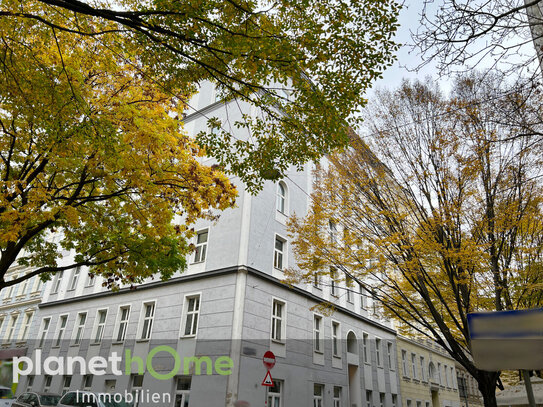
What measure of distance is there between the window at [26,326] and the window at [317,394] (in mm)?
21016

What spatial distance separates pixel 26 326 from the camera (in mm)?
25828

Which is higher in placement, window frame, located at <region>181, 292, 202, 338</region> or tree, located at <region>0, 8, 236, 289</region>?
tree, located at <region>0, 8, 236, 289</region>

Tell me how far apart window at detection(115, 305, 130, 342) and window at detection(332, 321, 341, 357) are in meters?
11.2

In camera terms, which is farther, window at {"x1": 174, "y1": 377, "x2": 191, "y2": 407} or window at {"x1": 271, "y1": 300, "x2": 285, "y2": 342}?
window at {"x1": 271, "y1": 300, "x2": 285, "y2": 342}

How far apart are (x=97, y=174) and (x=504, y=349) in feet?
26.8

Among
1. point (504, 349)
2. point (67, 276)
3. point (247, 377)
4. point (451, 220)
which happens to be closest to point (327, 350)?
point (247, 377)

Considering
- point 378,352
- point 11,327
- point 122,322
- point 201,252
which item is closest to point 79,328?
point 122,322

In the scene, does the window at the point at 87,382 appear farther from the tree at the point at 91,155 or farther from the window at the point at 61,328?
the tree at the point at 91,155

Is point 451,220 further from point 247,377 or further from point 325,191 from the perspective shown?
point 247,377

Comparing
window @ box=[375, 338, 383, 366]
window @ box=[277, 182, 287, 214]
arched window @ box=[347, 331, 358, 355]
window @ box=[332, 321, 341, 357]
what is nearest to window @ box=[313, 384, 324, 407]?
window @ box=[332, 321, 341, 357]

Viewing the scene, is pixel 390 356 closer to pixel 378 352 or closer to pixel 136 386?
pixel 378 352

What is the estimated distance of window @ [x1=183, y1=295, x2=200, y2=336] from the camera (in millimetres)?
15523

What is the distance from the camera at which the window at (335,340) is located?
1962 centimetres

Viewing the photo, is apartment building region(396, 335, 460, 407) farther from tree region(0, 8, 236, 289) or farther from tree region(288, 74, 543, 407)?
tree region(0, 8, 236, 289)
